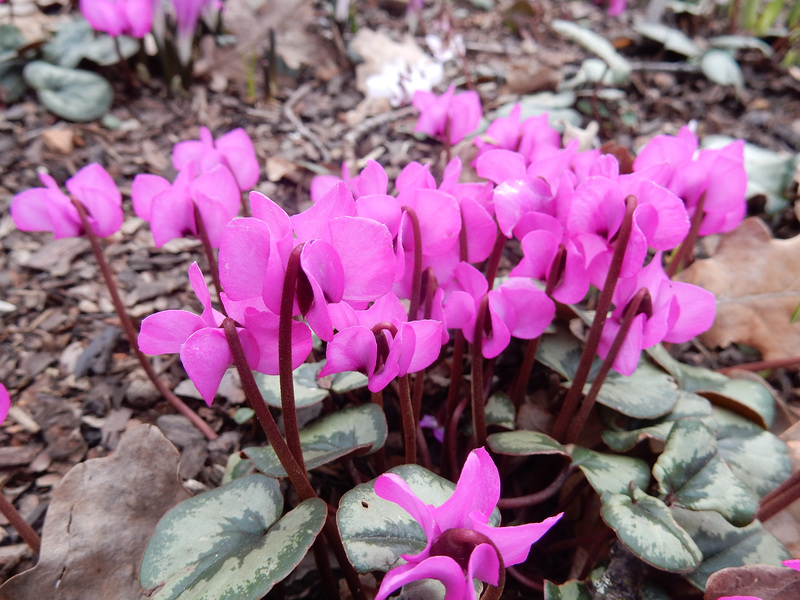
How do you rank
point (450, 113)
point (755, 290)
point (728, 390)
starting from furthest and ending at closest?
point (755, 290)
point (450, 113)
point (728, 390)

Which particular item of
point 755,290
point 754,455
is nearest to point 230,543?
point 754,455

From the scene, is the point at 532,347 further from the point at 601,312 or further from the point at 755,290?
the point at 755,290

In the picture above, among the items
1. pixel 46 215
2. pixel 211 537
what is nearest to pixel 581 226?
pixel 211 537

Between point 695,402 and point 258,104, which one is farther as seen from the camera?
point 258,104

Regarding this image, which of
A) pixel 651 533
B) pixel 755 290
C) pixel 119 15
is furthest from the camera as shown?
pixel 119 15

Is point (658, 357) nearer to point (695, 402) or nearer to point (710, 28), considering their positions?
point (695, 402)

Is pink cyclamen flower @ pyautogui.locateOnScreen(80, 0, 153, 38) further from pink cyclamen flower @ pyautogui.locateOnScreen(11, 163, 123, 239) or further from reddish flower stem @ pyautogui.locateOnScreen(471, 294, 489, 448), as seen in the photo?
reddish flower stem @ pyautogui.locateOnScreen(471, 294, 489, 448)

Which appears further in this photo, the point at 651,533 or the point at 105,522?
the point at 105,522
